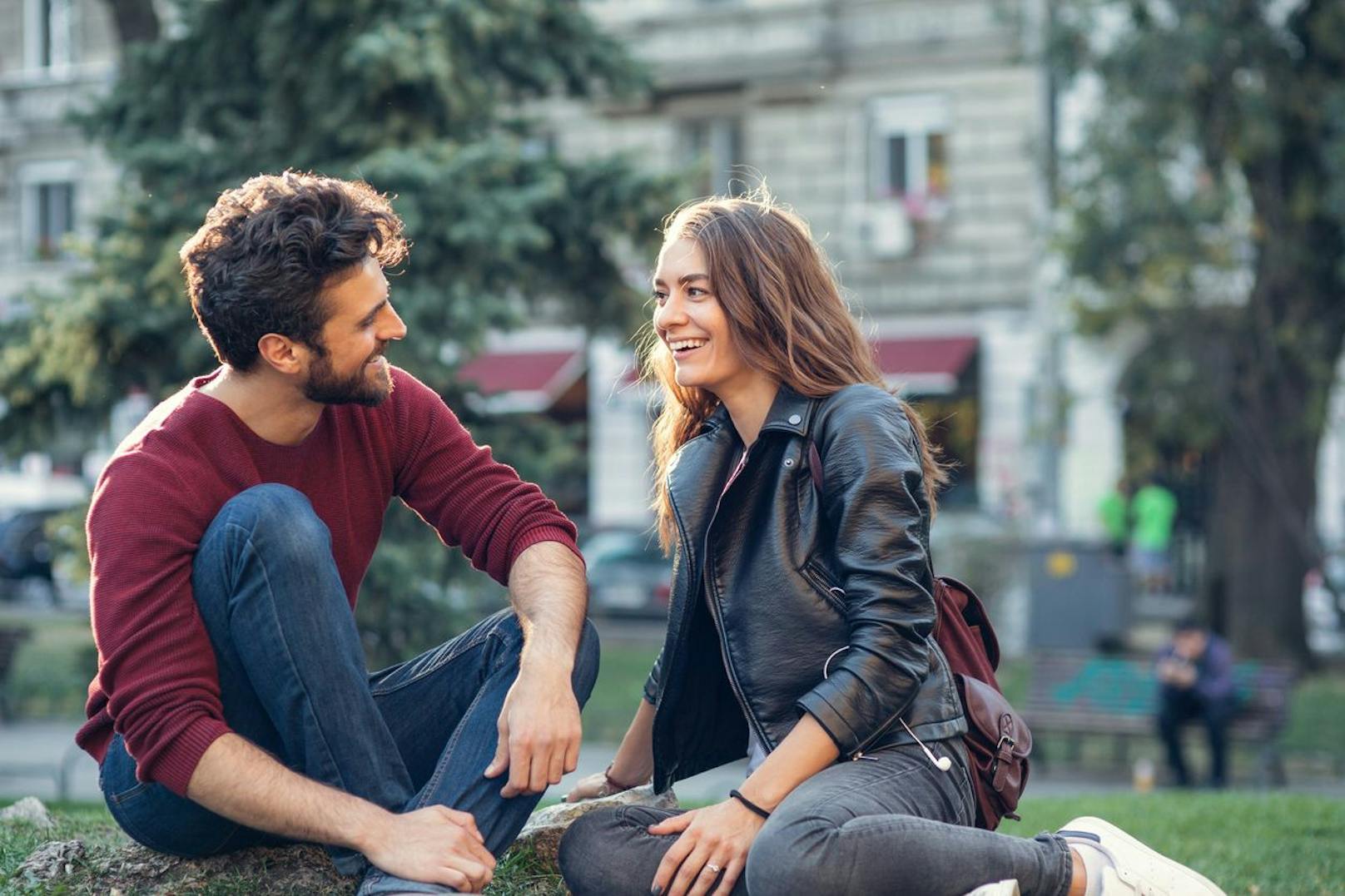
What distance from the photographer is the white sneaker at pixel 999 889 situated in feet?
10.1

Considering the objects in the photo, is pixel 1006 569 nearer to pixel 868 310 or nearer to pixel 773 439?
pixel 868 310

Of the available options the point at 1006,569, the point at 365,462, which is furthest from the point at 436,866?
the point at 1006,569

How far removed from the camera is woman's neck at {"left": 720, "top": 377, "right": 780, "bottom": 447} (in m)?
3.70

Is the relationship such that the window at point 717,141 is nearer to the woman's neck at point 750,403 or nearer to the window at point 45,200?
the window at point 45,200

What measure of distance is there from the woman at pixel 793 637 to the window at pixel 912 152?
65.1ft

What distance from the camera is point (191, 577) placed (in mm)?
3275

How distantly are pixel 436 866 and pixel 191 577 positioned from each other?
74 cm

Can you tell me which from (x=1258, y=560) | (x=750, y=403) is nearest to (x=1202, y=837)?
(x=750, y=403)

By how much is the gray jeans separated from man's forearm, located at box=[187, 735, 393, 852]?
0.64 m

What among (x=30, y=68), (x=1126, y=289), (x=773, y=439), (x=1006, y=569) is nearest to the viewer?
(x=773, y=439)

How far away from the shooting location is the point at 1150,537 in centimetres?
2097

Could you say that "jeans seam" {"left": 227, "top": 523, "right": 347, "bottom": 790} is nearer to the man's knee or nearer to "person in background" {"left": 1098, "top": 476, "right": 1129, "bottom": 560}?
the man's knee

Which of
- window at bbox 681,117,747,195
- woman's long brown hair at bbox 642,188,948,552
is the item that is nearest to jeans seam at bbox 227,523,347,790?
woman's long brown hair at bbox 642,188,948,552

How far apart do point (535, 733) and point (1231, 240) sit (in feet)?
42.1
